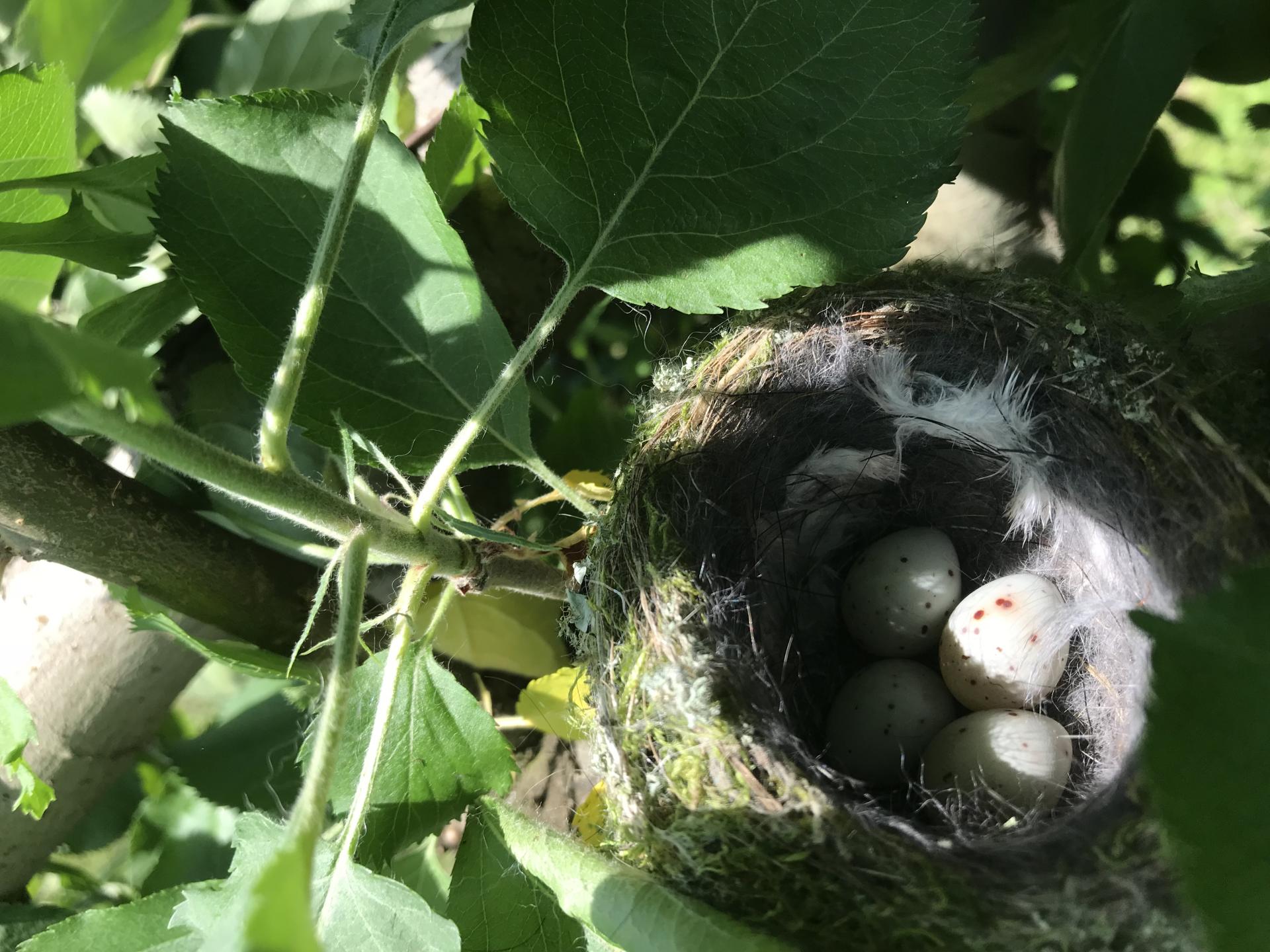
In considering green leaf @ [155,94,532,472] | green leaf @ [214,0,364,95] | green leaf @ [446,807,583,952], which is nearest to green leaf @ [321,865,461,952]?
green leaf @ [446,807,583,952]

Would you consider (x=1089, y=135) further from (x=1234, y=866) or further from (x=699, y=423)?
(x=1234, y=866)

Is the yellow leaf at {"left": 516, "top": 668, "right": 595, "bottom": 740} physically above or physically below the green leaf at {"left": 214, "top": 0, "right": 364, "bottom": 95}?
below

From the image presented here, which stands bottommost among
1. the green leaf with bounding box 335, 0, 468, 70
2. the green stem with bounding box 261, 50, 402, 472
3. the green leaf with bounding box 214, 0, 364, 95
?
the green stem with bounding box 261, 50, 402, 472

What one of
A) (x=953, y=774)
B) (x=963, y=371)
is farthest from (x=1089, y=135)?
(x=953, y=774)

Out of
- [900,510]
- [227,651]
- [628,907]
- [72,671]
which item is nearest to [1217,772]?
[628,907]

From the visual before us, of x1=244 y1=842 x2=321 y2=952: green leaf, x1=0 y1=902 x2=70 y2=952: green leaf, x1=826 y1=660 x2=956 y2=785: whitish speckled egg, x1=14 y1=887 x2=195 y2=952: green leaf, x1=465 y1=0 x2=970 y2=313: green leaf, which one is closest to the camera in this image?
x1=244 y1=842 x2=321 y2=952: green leaf

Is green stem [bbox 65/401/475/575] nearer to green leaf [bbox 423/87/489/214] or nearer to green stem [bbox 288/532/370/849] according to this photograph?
green stem [bbox 288/532/370/849]
